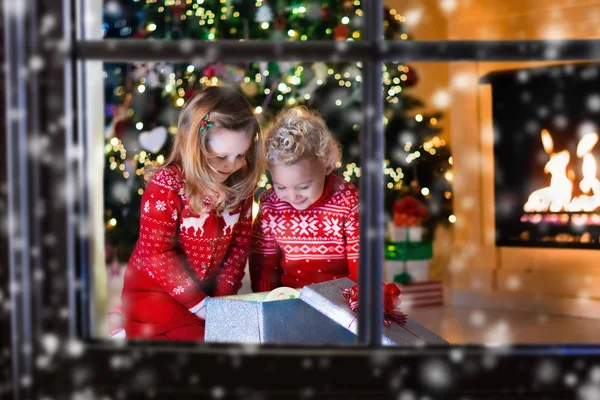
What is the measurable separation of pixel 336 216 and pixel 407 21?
310 centimetres

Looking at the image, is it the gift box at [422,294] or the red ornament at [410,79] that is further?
the gift box at [422,294]

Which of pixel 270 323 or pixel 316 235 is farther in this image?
pixel 316 235

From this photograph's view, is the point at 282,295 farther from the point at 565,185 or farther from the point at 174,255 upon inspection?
the point at 565,185

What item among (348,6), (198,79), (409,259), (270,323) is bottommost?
(409,259)

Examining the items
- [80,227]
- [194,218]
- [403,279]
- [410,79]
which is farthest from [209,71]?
[80,227]

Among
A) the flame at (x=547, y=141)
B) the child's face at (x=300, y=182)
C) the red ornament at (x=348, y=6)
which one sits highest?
the red ornament at (x=348, y=6)

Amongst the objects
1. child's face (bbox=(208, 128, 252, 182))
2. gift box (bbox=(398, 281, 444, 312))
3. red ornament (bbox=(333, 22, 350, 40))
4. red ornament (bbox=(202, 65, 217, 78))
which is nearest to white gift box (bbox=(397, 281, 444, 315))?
gift box (bbox=(398, 281, 444, 312))

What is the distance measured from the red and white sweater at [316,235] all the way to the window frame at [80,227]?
119 cm

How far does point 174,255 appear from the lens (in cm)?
182

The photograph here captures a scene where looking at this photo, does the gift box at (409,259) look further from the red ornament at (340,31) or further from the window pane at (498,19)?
the red ornament at (340,31)

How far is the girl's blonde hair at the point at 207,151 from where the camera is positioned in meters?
1.78

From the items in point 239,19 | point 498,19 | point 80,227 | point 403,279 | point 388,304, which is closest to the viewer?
point 80,227

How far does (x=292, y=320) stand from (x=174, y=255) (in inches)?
24.2

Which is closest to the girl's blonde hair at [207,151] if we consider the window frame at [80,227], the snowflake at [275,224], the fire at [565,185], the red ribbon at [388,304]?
the snowflake at [275,224]
